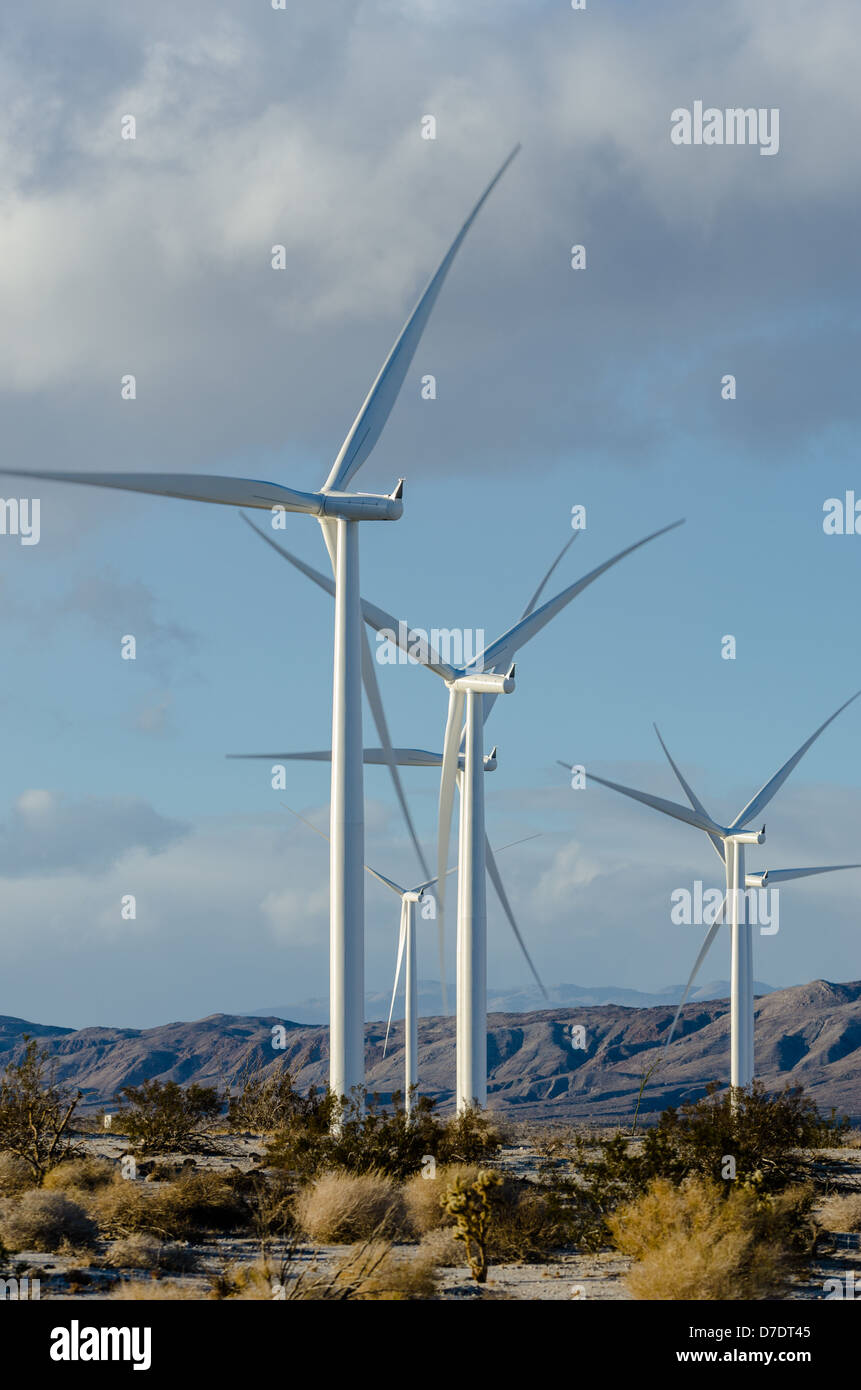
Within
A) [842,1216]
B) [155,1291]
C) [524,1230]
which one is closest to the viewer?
[155,1291]

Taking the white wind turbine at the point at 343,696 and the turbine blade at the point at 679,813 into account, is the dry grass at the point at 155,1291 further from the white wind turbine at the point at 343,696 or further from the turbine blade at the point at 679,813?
the turbine blade at the point at 679,813

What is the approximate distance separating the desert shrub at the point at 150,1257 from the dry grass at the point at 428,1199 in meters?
4.51

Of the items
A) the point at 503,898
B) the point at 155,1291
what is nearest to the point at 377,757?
the point at 503,898

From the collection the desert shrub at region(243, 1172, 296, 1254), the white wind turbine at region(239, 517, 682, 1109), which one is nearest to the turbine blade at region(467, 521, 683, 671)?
the white wind turbine at region(239, 517, 682, 1109)

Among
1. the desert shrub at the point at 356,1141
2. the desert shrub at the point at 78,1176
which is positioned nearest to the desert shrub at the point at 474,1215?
the desert shrub at the point at 356,1141

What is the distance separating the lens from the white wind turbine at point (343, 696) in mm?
33781

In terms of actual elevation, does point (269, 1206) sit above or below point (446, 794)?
below

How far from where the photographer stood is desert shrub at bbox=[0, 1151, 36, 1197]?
2897 cm

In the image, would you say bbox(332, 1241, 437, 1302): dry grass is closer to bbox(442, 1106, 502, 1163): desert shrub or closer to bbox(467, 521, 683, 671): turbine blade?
bbox(442, 1106, 502, 1163): desert shrub

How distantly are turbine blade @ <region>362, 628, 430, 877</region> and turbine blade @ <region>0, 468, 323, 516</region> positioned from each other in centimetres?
Answer: 352

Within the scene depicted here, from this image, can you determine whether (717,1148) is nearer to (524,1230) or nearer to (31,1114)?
(524,1230)

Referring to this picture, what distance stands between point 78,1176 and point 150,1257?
660cm

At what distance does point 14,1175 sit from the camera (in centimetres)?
2983
